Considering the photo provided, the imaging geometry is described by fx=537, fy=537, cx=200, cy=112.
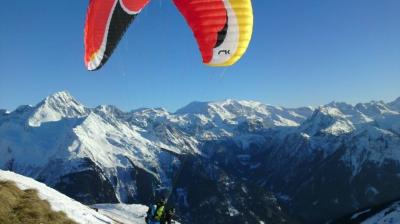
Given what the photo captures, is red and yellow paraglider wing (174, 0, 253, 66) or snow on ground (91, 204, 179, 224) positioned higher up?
red and yellow paraglider wing (174, 0, 253, 66)

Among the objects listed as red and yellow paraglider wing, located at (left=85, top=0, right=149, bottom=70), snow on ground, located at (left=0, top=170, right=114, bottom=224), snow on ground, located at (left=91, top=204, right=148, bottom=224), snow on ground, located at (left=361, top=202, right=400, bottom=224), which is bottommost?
snow on ground, located at (left=361, top=202, right=400, bottom=224)

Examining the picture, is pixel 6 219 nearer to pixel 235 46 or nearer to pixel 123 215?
pixel 235 46

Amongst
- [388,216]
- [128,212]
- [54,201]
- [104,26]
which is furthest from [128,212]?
[104,26]

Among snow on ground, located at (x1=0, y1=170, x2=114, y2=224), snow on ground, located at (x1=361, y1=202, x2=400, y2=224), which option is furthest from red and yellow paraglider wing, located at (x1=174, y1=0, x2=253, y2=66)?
snow on ground, located at (x1=361, y1=202, x2=400, y2=224)

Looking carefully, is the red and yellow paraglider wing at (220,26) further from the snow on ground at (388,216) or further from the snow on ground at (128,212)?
the snow on ground at (388,216)

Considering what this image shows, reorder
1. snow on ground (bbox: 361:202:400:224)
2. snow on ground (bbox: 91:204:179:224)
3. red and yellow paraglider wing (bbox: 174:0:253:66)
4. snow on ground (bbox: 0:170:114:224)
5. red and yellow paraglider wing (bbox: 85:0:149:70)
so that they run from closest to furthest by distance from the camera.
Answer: red and yellow paraglider wing (bbox: 174:0:253:66), red and yellow paraglider wing (bbox: 85:0:149:70), snow on ground (bbox: 0:170:114:224), snow on ground (bbox: 91:204:179:224), snow on ground (bbox: 361:202:400:224)

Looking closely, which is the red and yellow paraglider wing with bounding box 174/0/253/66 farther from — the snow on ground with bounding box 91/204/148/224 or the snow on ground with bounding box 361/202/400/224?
the snow on ground with bounding box 361/202/400/224

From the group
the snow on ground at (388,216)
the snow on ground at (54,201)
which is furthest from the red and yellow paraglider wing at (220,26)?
the snow on ground at (388,216)

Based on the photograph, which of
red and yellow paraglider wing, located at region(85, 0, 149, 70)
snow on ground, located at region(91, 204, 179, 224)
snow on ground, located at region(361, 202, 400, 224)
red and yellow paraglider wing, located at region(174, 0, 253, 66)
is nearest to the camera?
red and yellow paraglider wing, located at region(174, 0, 253, 66)
